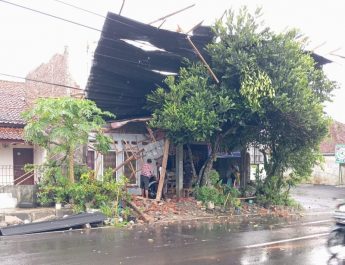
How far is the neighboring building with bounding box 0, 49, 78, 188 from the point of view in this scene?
60.9ft

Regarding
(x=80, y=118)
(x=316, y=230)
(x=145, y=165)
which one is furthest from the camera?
(x=145, y=165)

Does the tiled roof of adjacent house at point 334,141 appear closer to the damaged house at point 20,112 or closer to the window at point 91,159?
the damaged house at point 20,112

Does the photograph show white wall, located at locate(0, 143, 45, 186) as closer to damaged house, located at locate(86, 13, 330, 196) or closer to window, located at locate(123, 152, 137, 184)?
damaged house, located at locate(86, 13, 330, 196)

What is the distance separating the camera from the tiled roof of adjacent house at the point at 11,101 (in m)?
19.8

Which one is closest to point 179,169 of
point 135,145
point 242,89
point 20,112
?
point 135,145

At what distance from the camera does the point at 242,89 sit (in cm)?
1536

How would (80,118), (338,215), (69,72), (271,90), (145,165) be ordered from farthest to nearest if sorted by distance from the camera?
1. (69,72)
2. (145,165)
3. (271,90)
4. (80,118)
5. (338,215)

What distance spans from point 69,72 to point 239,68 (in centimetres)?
812

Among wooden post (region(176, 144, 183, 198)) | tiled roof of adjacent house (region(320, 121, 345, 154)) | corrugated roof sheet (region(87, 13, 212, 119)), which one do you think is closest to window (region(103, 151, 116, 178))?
corrugated roof sheet (region(87, 13, 212, 119))

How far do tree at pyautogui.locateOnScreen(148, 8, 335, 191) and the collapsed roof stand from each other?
0.61 meters

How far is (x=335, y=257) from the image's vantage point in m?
8.75

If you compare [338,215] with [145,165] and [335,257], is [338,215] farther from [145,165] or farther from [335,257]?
[145,165]

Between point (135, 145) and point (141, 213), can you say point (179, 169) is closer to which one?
point (135, 145)

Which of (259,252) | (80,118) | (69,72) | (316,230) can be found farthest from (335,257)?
(69,72)
